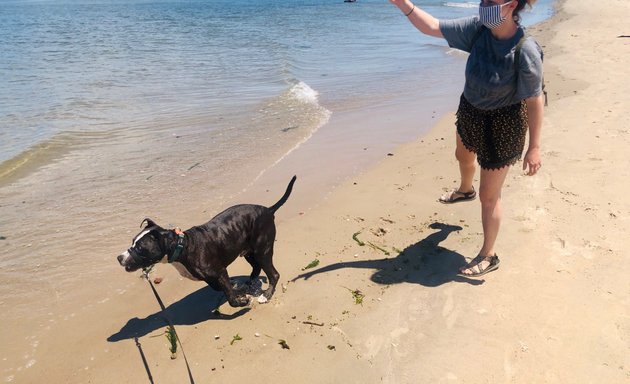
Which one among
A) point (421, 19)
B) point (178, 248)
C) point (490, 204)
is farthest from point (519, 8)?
point (178, 248)

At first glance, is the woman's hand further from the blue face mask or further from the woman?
the blue face mask

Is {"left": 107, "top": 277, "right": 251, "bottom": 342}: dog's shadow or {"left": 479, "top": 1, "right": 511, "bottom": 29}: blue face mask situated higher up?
{"left": 479, "top": 1, "right": 511, "bottom": 29}: blue face mask

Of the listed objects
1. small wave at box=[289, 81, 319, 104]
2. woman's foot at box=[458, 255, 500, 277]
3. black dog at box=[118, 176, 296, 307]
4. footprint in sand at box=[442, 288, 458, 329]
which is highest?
black dog at box=[118, 176, 296, 307]

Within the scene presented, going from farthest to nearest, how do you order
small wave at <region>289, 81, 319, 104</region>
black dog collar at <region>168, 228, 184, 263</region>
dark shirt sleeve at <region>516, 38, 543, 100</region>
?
1. small wave at <region>289, 81, 319, 104</region>
2. black dog collar at <region>168, 228, 184, 263</region>
3. dark shirt sleeve at <region>516, 38, 543, 100</region>

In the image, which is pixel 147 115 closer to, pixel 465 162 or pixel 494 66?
pixel 465 162

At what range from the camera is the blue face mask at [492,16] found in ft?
10.9

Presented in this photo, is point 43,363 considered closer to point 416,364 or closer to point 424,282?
point 416,364

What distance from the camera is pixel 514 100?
11.7 feet

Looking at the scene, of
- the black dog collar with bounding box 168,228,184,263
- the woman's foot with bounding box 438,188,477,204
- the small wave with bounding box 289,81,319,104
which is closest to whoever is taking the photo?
the black dog collar with bounding box 168,228,184,263

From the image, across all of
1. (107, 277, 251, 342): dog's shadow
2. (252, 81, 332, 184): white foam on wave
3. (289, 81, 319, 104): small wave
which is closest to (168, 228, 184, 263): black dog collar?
(107, 277, 251, 342): dog's shadow

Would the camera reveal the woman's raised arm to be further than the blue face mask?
Yes

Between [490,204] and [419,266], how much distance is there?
2.85 feet

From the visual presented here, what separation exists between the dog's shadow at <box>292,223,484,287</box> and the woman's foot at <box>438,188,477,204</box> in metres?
0.55

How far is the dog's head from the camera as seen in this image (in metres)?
3.45
